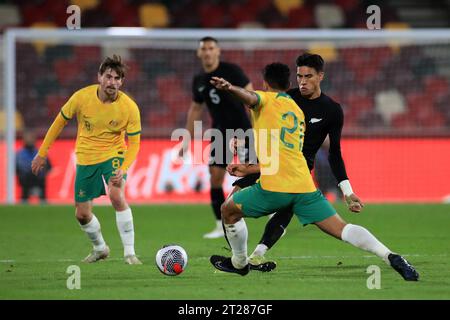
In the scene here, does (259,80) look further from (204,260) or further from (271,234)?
(271,234)

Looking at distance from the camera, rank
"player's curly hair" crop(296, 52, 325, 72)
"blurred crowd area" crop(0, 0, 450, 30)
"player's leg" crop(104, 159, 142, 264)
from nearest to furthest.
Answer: "player's curly hair" crop(296, 52, 325, 72)
"player's leg" crop(104, 159, 142, 264)
"blurred crowd area" crop(0, 0, 450, 30)

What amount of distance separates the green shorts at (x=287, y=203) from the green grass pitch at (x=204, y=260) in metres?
0.54

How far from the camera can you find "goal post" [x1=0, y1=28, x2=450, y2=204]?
18.3 meters

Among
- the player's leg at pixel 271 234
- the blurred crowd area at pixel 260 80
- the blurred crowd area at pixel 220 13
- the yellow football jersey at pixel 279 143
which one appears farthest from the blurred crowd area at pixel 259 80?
the yellow football jersey at pixel 279 143

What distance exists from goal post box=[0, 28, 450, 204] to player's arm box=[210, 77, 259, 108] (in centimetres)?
1063

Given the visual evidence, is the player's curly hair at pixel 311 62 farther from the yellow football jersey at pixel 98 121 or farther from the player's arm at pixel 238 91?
the yellow football jersey at pixel 98 121

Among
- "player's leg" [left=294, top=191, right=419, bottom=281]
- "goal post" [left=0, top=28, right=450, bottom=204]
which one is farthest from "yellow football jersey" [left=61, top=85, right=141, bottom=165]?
"goal post" [left=0, top=28, right=450, bottom=204]

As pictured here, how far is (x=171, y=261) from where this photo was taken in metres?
7.97

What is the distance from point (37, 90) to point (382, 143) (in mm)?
6586

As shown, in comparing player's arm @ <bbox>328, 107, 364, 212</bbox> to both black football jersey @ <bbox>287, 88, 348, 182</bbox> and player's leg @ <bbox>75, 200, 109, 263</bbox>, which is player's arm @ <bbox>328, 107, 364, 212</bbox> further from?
player's leg @ <bbox>75, 200, 109, 263</bbox>

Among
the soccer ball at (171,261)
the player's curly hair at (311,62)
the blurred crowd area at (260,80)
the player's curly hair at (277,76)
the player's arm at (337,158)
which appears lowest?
the soccer ball at (171,261)

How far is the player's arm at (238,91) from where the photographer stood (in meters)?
6.68
